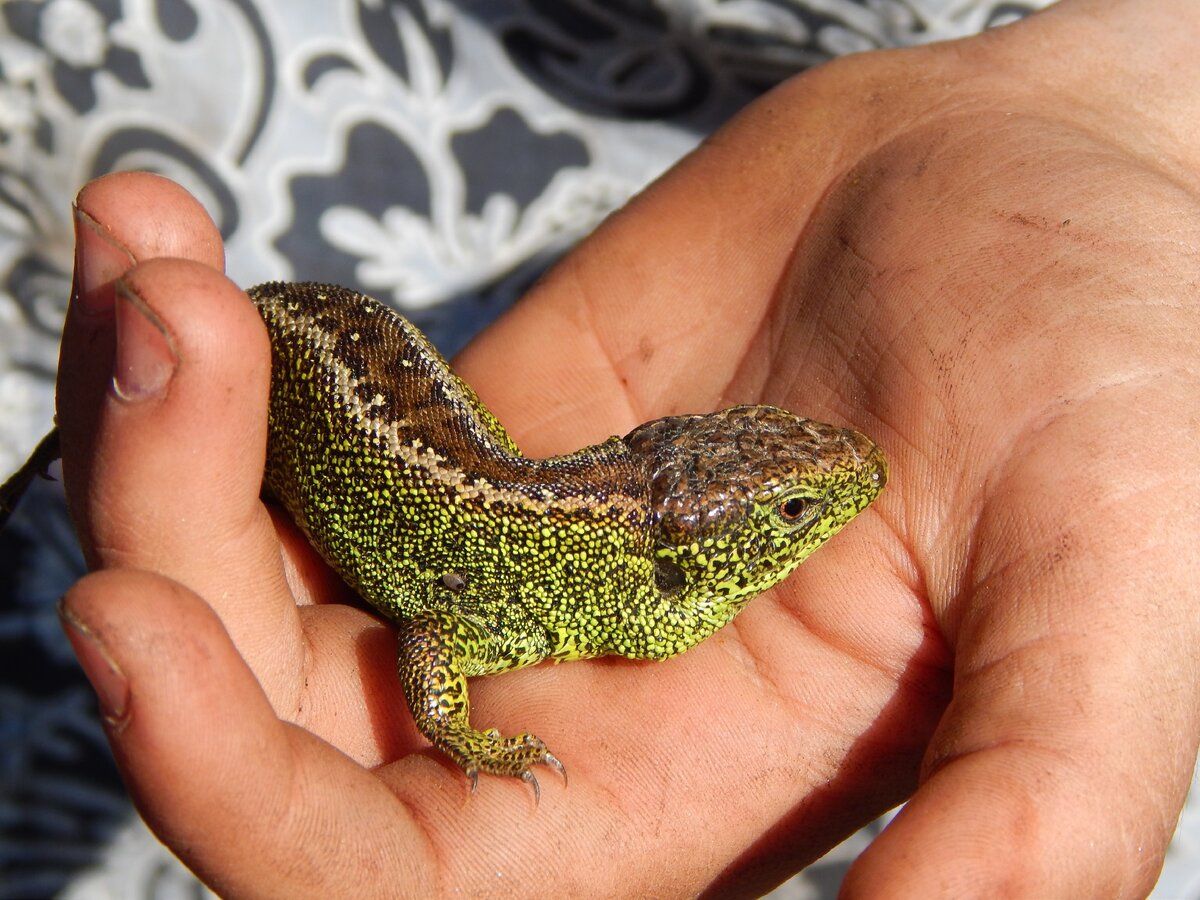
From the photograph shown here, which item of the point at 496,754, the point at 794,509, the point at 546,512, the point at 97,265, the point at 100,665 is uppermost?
the point at 97,265

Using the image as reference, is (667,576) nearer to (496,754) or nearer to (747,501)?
(747,501)

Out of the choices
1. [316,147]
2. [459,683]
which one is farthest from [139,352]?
[316,147]

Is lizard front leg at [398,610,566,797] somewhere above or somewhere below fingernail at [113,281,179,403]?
below

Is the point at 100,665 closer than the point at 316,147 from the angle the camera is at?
Yes

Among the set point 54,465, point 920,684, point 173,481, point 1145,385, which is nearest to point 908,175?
point 1145,385

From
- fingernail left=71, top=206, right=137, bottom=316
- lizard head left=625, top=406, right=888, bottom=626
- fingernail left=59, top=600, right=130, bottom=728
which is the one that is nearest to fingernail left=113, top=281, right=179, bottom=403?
fingernail left=71, top=206, right=137, bottom=316

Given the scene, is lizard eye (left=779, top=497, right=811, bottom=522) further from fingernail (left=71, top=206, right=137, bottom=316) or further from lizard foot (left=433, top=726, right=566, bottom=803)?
fingernail (left=71, top=206, right=137, bottom=316)

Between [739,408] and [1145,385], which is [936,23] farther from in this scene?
[1145,385]
